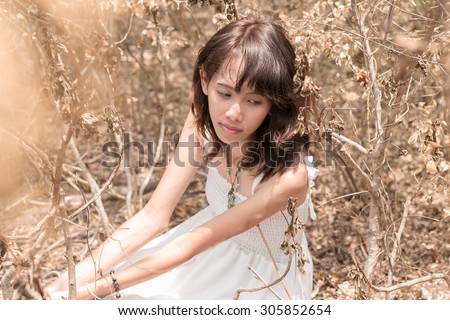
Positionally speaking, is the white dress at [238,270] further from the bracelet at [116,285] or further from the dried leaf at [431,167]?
the dried leaf at [431,167]

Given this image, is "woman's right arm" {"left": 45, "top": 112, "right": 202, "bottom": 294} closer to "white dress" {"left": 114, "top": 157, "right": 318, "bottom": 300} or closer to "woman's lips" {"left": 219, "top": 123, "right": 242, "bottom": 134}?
"white dress" {"left": 114, "top": 157, "right": 318, "bottom": 300}

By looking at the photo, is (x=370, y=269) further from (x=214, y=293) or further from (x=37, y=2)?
(x=37, y=2)

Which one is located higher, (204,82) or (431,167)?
(204,82)

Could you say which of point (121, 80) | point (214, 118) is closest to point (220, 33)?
point (214, 118)

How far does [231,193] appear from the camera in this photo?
3.03 meters


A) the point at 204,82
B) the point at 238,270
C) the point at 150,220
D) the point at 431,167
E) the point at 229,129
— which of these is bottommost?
the point at 238,270

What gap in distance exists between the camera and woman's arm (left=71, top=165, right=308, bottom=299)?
270 centimetres

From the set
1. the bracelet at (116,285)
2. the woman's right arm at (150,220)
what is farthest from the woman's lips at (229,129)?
the bracelet at (116,285)

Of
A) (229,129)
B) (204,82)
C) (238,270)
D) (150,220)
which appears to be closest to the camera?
(229,129)

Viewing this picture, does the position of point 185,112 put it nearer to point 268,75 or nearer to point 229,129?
point 229,129

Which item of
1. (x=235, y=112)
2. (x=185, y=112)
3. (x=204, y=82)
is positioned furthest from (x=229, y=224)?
(x=185, y=112)

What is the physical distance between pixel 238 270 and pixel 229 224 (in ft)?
1.05

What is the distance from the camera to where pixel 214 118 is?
2.74 meters

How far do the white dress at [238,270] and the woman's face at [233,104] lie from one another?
0.26 metres
